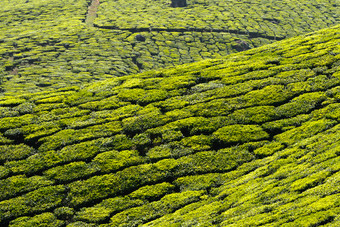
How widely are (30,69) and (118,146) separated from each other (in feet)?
244

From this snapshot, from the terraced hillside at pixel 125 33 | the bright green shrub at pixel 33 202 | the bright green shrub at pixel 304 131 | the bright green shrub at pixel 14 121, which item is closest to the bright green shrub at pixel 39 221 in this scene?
the bright green shrub at pixel 33 202

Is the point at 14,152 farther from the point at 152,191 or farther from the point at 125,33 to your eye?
the point at 125,33

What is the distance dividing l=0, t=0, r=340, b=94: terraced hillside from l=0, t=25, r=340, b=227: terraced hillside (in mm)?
47075

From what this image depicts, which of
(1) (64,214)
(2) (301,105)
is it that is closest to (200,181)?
(1) (64,214)

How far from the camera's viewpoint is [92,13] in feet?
507

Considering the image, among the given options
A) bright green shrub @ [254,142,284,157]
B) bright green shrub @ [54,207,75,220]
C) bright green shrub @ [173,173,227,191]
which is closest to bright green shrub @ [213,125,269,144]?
bright green shrub @ [254,142,284,157]

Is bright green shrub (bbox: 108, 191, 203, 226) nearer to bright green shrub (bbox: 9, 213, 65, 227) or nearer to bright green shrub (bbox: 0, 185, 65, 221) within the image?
bright green shrub (bbox: 9, 213, 65, 227)

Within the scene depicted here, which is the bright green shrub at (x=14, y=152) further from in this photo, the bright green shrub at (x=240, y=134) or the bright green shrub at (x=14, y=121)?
the bright green shrub at (x=240, y=134)

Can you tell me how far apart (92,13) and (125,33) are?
135 feet

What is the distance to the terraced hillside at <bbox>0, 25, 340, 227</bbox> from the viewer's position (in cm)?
2166

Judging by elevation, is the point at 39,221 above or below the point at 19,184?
below

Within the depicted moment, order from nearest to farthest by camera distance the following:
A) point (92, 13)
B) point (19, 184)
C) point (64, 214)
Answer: point (64, 214), point (19, 184), point (92, 13)

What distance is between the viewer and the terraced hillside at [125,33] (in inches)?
3780

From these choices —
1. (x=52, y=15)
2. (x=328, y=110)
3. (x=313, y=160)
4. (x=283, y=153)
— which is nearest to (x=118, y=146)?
(x=283, y=153)
